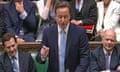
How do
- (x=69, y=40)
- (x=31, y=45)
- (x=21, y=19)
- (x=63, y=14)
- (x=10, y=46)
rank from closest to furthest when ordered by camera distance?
(x=63, y=14) → (x=10, y=46) → (x=69, y=40) → (x=31, y=45) → (x=21, y=19)

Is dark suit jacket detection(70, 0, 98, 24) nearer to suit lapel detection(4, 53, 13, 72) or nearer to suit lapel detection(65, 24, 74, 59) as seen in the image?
suit lapel detection(65, 24, 74, 59)

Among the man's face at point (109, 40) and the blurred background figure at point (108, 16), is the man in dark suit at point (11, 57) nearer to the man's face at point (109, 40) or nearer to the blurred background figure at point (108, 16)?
the man's face at point (109, 40)

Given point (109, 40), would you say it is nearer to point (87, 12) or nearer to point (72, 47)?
point (72, 47)

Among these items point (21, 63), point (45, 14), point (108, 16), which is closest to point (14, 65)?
point (21, 63)

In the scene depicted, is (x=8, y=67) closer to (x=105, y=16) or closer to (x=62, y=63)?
(x=62, y=63)

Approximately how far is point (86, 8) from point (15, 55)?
150cm

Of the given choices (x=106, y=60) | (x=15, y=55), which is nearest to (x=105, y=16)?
(x=106, y=60)

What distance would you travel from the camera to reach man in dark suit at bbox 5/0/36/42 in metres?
5.47

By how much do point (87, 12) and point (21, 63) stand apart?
1475mm

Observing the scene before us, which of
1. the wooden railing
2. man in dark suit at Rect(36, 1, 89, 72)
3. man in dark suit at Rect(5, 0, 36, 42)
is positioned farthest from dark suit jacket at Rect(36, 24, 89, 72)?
man in dark suit at Rect(5, 0, 36, 42)

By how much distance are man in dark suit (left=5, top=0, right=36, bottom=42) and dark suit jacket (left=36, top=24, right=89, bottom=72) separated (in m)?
1.02

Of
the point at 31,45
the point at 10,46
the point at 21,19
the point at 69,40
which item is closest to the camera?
the point at 10,46

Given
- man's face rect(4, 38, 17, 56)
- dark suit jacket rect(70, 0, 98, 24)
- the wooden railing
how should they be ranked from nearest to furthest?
man's face rect(4, 38, 17, 56), the wooden railing, dark suit jacket rect(70, 0, 98, 24)

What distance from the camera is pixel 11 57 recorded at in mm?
4473
